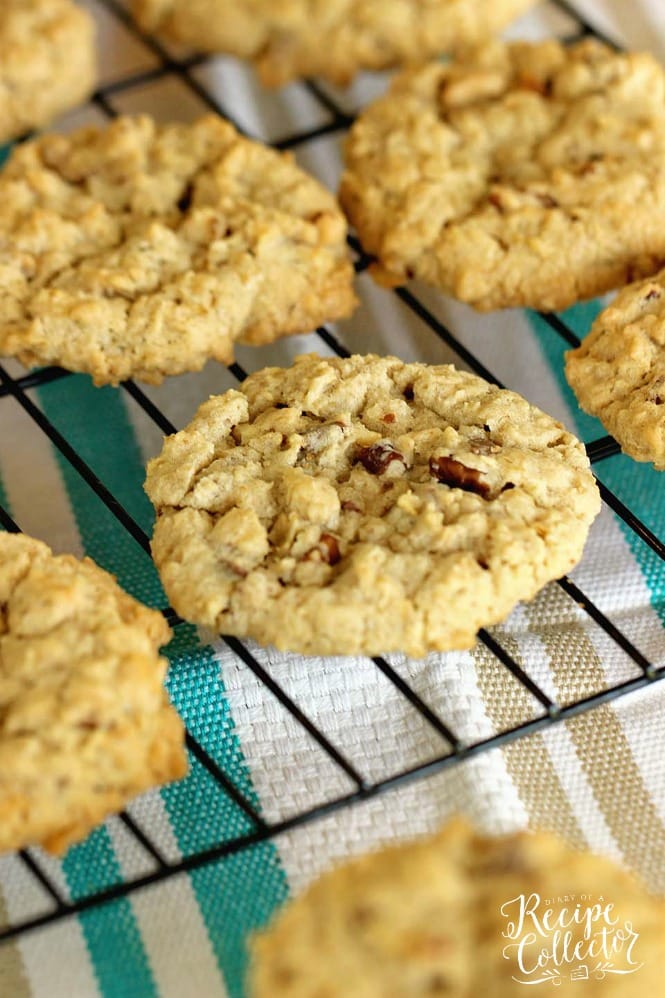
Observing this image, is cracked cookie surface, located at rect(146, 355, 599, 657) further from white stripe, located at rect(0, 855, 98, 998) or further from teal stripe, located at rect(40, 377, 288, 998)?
white stripe, located at rect(0, 855, 98, 998)

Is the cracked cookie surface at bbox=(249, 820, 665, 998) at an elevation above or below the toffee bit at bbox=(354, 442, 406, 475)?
below

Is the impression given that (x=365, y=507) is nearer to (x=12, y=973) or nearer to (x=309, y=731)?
(x=309, y=731)

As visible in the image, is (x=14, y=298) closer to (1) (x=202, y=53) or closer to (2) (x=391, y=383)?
(2) (x=391, y=383)

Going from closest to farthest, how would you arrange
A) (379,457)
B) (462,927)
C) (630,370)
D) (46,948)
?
(462,927)
(46,948)
(379,457)
(630,370)

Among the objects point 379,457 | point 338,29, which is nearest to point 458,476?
point 379,457

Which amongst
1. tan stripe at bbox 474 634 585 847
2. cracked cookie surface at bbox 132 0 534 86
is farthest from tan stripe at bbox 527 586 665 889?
cracked cookie surface at bbox 132 0 534 86

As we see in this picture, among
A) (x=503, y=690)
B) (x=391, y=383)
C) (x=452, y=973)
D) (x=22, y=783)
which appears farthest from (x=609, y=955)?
(x=391, y=383)

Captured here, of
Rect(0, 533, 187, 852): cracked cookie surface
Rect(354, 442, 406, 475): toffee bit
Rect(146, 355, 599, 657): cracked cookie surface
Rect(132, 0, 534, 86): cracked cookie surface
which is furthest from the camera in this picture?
Rect(132, 0, 534, 86): cracked cookie surface
